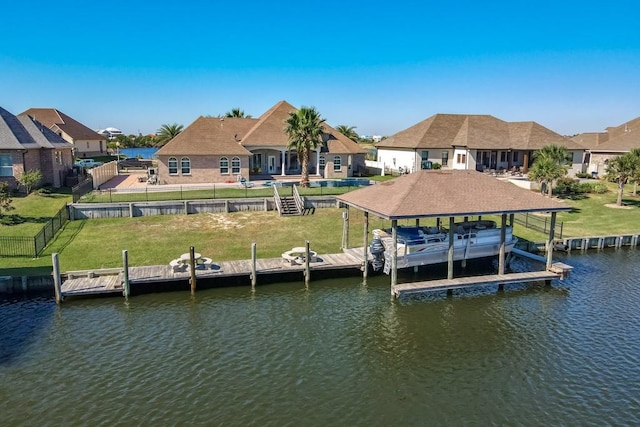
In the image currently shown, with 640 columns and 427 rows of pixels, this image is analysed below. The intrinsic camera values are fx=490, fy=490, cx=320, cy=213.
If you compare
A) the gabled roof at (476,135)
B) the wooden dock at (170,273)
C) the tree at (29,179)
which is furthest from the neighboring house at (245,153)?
the wooden dock at (170,273)

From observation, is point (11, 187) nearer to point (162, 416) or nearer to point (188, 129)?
point (188, 129)

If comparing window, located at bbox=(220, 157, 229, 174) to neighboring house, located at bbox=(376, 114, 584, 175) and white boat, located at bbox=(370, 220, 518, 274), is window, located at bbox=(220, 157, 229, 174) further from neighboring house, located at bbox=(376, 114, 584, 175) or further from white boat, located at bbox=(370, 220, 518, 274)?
white boat, located at bbox=(370, 220, 518, 274)

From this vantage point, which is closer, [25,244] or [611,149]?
[25,244]

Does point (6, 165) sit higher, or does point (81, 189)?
point (6, 165)

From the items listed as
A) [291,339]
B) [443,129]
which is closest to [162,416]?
[291,339]

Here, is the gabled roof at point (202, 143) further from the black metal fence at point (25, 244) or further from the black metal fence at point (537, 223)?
the black metal fence at point (537, 223)

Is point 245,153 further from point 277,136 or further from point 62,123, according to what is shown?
point 62,123

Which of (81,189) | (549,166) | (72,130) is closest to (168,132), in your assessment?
(72,130)
